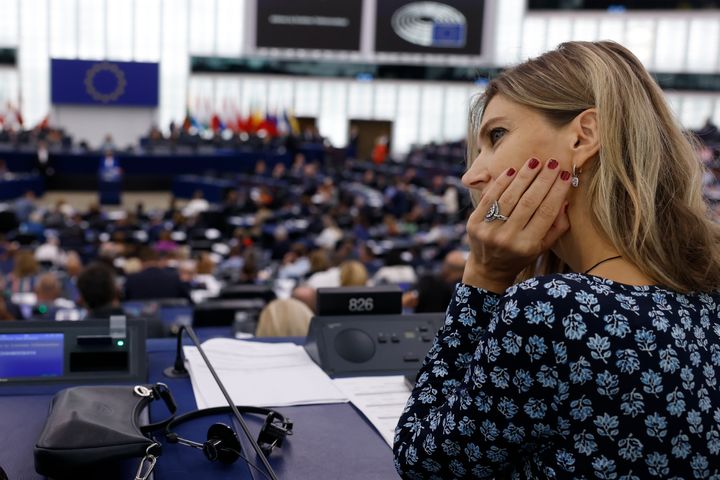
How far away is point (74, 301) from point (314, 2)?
18.9 m

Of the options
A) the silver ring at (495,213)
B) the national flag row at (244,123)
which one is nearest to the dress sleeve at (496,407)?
the silver ring at (495,213)

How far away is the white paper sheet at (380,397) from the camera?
4.60 feet

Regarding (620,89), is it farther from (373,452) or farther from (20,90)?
(20,90)

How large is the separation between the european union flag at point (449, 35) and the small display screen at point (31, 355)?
2405cm

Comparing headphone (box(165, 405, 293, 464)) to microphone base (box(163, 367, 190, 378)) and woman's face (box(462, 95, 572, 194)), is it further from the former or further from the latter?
woman's face (box(462, 95, 572, 194))

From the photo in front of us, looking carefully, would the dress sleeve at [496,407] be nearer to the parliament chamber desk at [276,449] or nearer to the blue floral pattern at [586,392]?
the blue floral pattern at [586,392]

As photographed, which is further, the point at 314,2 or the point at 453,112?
the point at 453,112

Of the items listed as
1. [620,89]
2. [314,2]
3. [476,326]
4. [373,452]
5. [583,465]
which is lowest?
[373,452]

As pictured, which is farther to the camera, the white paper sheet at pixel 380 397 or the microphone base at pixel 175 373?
the microphone base at pixel 175 373

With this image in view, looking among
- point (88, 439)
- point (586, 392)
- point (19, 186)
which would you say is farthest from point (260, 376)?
point (19, 186)

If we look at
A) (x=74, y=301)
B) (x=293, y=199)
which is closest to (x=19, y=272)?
(x=74, y=301)

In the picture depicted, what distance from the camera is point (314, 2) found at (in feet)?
76.2

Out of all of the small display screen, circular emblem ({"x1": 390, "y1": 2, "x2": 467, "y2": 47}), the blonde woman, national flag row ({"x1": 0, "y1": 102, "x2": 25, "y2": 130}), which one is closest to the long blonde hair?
the blonde woman

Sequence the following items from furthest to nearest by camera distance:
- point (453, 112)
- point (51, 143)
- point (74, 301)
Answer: point (453, 112) < point (51, 143) < point (74, 301)
